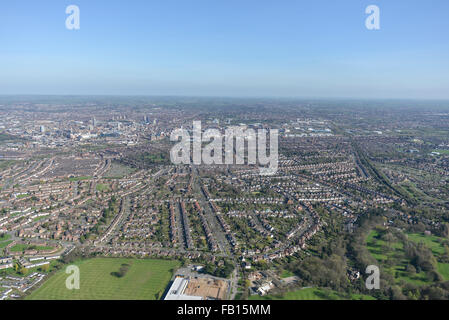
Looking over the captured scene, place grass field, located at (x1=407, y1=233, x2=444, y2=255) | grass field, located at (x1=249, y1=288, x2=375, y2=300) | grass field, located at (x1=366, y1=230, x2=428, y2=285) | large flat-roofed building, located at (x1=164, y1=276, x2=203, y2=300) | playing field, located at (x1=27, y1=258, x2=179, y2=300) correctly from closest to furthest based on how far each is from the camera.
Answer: large flat-roofed building, located at (x1=164, y1=276, x2=203, y2=300), grass field, located at (x1=249, y1=288, x2=375, y2=300), playing field, located at (x1=27, y1=258, x2=179, y2=300), grass field, located at (x1=366, y1=230, x2=428, y2=285), grass field, located at (x1=407, y1=233, x2=444, y2=255)

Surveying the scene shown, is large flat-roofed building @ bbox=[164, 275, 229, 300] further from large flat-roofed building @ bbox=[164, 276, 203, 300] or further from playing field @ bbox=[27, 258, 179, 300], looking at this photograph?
playing field @ bbox=[27, 258, 179, 300]

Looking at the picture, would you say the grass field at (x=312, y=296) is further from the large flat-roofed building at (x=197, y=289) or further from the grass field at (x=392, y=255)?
the grass field at (x=392, y=255)

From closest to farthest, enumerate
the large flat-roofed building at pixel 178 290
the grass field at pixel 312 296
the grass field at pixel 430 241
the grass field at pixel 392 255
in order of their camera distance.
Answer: the large flat-roofed building at pixel 178 290
the grass field at pixel 312 296
the grass field at pixel 392 255
the grass field at pixel 430 241

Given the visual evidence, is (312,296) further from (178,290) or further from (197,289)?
(178,290)

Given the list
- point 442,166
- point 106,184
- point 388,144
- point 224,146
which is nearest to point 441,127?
point 388,144

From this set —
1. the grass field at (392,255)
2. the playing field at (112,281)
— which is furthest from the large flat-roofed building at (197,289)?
the grass field at (392,255)

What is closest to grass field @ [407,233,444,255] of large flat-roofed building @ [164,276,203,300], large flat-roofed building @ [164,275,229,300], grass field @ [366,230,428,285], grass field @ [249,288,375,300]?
grass field @ [366,230,428,285]

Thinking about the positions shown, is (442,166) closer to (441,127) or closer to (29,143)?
(441,127)
